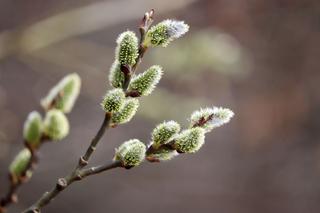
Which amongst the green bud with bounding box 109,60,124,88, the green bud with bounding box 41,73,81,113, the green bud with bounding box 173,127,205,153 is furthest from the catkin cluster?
the green bud with bounding box 173,127,205,153

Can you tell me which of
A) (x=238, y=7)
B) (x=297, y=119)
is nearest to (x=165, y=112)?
(x=238, y=7)

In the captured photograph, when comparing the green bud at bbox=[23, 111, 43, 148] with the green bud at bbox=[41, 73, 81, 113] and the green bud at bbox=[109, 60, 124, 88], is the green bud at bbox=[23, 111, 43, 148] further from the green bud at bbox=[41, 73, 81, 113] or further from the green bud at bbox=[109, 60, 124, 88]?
the green bud at bbox=[109, 60, 124, 88]

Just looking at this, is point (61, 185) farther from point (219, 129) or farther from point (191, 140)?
point (219, 129)

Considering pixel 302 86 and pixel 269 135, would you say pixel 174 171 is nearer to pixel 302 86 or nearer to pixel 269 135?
pixel 269 135

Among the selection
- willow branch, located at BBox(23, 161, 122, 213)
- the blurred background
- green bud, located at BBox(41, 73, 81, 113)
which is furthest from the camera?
the blurred background

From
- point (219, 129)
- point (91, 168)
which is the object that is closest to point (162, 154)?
point (91, 168)
